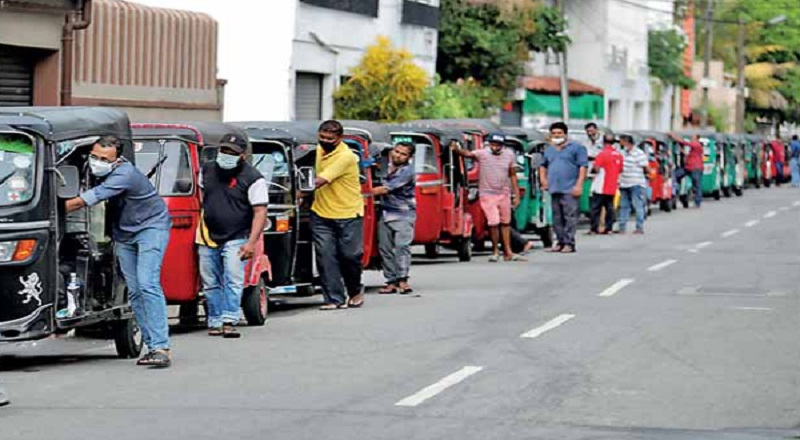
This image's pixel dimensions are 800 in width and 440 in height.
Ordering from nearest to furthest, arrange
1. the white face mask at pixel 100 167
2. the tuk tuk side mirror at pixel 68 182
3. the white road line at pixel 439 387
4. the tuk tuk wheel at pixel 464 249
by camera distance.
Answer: the white road line at pixel 439 387
the tuk tuk side mirror at pixel 68 182
the white face mask at pixel 100 167
the tuk tuk wheel at pixel 464 249

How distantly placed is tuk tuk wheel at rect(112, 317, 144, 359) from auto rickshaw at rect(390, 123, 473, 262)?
11.0 m

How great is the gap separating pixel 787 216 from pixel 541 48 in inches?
604

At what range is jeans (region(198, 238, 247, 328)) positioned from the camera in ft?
54.0

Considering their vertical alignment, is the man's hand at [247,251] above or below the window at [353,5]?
below

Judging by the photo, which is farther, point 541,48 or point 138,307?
point 541,48

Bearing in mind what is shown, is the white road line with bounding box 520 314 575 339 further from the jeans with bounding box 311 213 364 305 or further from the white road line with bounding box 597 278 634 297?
the white road line with bounding box 597 278 634 297

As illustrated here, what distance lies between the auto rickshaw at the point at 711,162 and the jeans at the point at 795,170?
1520 centimetres

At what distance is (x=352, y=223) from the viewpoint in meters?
19.5

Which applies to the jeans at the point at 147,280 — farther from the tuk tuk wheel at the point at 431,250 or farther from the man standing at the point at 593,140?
the man standing at the point at 593,140

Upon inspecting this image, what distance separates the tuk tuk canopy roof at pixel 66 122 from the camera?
13.8m

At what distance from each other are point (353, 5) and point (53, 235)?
28218mm

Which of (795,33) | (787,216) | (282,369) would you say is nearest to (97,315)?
(282,369)

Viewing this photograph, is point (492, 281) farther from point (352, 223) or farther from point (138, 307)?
point (138, 307)

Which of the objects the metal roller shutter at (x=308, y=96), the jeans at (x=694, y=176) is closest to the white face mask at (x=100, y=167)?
the metal roller shutter at (x=308, y=96)
